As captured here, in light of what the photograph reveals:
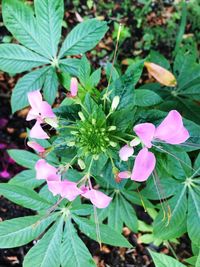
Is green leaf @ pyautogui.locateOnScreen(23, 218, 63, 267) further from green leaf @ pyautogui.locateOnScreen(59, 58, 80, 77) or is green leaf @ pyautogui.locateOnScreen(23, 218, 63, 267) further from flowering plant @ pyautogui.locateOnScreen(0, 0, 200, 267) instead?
green leaf @ pyautogui.locateOnScreen(59, 58, 80, 77)

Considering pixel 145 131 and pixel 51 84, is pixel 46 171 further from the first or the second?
pixel 51 84

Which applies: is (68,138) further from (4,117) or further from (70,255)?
(4,117)

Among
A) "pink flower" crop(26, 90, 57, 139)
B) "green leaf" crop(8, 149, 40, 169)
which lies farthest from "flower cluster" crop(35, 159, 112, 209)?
"green leaf" crop(8, 149, 40, 169)

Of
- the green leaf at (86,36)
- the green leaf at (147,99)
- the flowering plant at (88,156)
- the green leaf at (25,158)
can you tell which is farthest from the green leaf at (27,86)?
the green leaf at (147,99)

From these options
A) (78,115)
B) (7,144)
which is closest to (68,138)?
(78,115)

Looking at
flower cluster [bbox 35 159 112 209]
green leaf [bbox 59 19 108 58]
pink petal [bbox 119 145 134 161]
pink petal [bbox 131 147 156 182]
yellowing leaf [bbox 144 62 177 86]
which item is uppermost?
green leaf [bbox 59 19 108 58]

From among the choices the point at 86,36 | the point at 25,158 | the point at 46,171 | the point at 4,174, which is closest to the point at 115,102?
the point at 46,171
